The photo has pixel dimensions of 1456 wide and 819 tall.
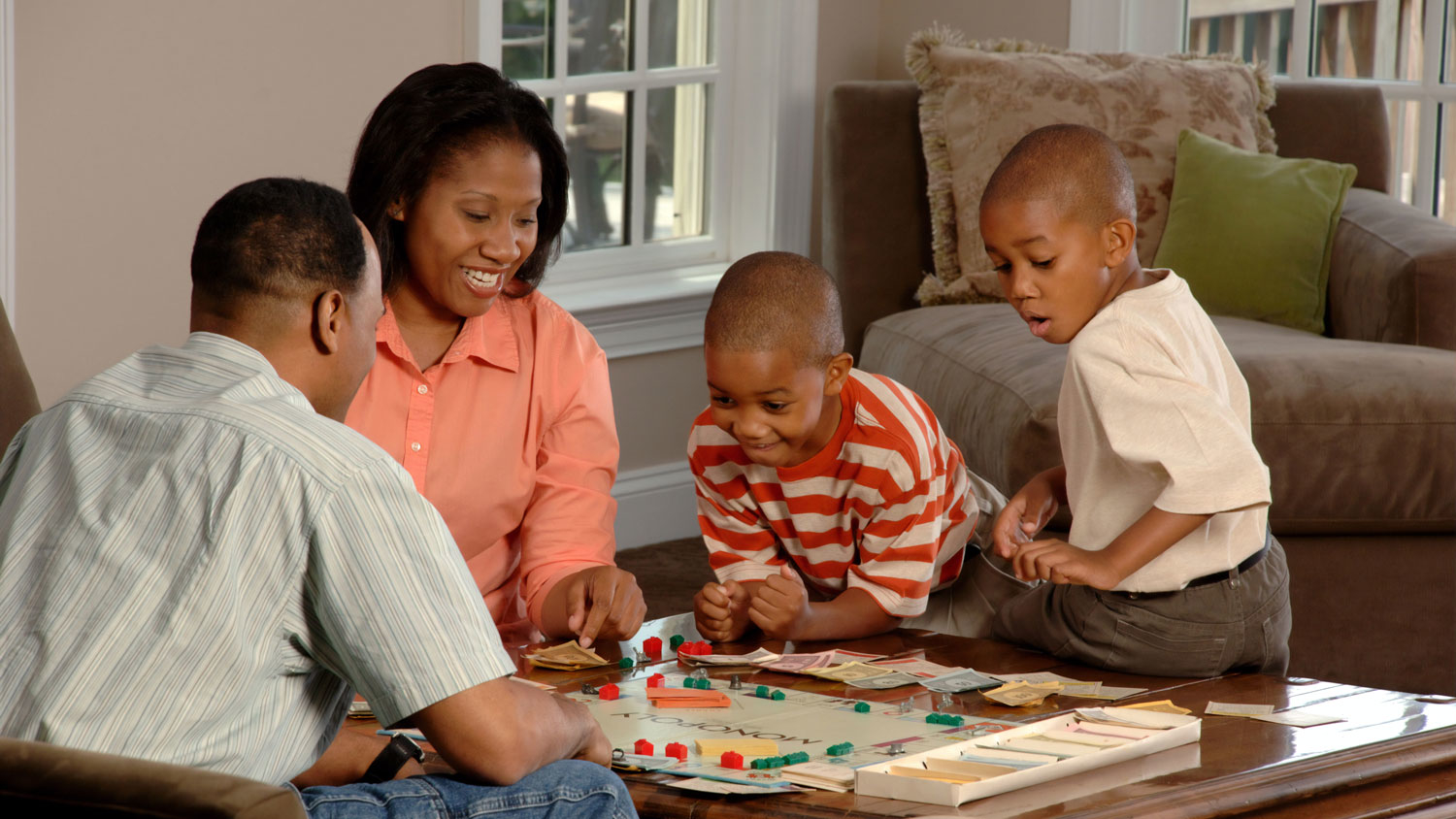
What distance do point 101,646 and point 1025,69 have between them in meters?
2.88

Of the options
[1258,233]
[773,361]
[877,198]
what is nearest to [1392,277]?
[1258,233]

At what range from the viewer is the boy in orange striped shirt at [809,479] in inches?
70.6

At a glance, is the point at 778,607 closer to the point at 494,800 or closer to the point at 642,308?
the point at 494,800

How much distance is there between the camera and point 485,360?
1.89m

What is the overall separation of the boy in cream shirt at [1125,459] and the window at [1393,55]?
2.45 m

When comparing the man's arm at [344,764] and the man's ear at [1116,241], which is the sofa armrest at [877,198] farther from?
the man's arm at [344,764]

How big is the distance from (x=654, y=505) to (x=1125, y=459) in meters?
2.45

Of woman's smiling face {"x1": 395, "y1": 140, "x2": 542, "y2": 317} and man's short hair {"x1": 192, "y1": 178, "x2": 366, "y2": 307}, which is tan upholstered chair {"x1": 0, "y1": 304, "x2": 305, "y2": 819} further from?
woman's smiling face {"x1": 395, "y1": 140, "x2": 542, "y2": 317}

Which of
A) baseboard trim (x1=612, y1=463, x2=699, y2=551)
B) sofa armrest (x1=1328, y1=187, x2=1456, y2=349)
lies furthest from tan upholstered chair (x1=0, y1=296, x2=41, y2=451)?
sofa armrest (x1=1328, y1=187, x2=1456, y2=349)

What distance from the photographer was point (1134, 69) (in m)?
3.49

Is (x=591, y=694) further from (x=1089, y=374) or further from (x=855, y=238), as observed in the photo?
(x=855, y=238)

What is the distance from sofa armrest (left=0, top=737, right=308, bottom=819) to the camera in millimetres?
769

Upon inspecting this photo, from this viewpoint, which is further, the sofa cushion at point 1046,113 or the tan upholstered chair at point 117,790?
the sofa cushion at point 1046,113

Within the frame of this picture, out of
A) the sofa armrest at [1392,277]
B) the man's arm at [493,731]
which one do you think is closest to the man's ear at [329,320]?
the man's arm at [493,731]
